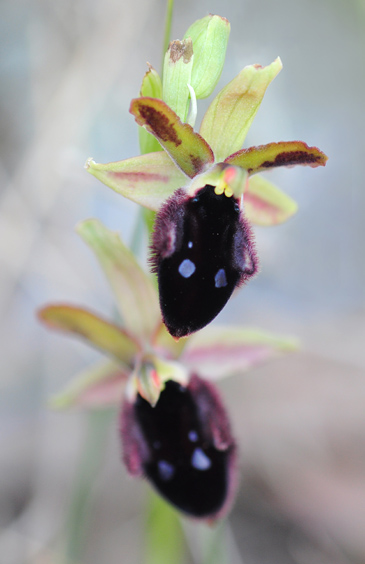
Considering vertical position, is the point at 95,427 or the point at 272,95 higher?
the point at 272,95

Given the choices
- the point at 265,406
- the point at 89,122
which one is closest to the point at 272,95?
the point at 89,122

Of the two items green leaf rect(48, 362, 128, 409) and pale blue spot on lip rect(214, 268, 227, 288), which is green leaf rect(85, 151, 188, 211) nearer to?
pale blue spot on lip rect(214, 268, 227, 288)

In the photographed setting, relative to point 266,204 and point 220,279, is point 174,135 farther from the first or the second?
point 266,204

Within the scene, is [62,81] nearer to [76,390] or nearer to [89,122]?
[89,122]

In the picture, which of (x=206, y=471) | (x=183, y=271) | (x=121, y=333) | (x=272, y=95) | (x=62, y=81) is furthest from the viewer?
(x=272, y=95)

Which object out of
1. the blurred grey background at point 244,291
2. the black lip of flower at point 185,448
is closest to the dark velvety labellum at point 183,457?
the black lip of flower at point 185,448

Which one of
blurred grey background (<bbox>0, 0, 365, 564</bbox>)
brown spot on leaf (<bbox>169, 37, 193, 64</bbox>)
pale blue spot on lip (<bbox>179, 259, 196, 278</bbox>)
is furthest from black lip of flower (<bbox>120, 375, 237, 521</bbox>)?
blurred grey background (<bbox>0, 0, 365, 564</bbox>)
